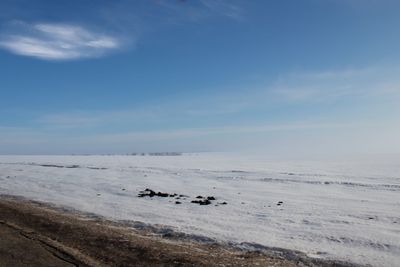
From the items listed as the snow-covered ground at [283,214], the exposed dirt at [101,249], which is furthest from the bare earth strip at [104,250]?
the snow-covered ground at [283,214]

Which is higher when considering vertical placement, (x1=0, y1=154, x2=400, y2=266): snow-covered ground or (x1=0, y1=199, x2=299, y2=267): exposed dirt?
(x1=0, y1=154, x2=400, y2=266): snow-covered ground

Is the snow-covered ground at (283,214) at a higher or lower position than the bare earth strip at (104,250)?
higher

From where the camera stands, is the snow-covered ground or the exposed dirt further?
the snow-covered ground

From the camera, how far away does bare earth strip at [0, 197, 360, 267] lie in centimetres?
848

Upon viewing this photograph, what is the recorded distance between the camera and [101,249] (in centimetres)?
951

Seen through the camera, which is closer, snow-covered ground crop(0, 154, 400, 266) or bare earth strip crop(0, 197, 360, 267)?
bare earth strip crop(0, 197, 360, 267)

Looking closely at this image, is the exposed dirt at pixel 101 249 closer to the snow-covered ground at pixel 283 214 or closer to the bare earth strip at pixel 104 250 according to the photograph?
the bare earth strip at pixel 104 250

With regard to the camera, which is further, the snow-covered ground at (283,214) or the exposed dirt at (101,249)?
the snow-covered ground at (283,214)

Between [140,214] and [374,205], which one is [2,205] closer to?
[140,214]

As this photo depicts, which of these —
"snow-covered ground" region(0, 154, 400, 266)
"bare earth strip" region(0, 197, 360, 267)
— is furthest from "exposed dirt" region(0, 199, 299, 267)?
"snow-covered ground" region(0, 154, 400, 266)

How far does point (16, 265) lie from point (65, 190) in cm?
1814

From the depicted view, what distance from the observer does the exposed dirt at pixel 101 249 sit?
8.46 m

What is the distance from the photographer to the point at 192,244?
35.9ft

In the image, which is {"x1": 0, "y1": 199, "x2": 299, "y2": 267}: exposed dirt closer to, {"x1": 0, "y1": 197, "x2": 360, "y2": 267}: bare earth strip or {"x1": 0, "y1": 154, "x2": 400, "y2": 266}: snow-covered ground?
{"x1": 0, "y1": 197, "x2": 360, "y2": 267}: bare earth strip
